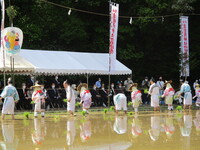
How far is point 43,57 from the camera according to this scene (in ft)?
87.9

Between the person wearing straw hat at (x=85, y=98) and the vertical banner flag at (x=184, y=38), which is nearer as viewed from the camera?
the person wearing straw hat at (x=85, y=98)

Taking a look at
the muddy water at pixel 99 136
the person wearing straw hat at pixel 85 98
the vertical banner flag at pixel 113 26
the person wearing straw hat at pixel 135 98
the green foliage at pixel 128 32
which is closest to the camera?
the muddy water at pixel 99 136

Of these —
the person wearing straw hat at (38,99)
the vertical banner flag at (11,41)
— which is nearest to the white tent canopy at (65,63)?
the vertical banner flag at (11,41)

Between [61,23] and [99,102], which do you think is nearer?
[99,102]

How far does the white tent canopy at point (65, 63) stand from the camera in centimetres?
2570

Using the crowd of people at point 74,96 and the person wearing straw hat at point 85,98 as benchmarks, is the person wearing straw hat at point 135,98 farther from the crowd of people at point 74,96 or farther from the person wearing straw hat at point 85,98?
the person wearing straw hat at point 85,98

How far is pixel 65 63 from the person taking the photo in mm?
27250

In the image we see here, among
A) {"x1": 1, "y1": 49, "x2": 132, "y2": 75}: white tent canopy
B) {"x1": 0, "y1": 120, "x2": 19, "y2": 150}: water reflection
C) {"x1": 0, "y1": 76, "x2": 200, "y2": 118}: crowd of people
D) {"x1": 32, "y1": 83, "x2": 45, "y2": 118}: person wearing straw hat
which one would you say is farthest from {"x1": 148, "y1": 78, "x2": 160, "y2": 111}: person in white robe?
{"x1": 0, "y1": 120, "x2": 19, "y2": 150}: water reflection

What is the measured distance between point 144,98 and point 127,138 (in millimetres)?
18482

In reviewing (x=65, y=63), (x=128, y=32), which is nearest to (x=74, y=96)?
(x=65, y=63)

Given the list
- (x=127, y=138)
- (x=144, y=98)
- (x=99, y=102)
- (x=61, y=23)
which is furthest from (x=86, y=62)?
(x=127, y=138)

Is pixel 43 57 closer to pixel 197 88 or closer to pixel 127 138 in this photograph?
pixel 197 88

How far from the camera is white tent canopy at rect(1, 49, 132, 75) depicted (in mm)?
25703

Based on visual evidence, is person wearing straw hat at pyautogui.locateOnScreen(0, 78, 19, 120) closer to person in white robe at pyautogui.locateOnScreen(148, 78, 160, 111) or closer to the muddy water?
the muddy water
